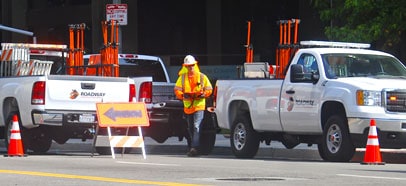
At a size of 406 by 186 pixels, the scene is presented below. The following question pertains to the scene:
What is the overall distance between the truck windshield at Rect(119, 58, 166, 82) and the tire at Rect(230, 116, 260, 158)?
11.5 feet

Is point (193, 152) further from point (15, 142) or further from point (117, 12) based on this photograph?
point (117, 12)

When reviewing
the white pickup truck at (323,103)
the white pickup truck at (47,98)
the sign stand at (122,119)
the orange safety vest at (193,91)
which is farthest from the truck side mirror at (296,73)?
the white pickup truck at (47,98)

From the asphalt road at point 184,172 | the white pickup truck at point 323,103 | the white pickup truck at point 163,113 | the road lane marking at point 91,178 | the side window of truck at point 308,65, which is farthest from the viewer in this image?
the white pickup truck at point 163,113

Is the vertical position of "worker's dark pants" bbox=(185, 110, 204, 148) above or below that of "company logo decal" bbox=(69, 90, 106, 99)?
below

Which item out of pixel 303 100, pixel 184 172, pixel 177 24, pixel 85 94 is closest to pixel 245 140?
pixel 303 100

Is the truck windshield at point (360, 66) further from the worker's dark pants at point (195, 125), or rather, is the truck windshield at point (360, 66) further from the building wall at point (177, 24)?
the building wall at point (177, 24)

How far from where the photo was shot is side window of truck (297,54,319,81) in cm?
1738

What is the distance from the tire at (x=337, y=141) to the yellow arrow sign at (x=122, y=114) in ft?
11.2

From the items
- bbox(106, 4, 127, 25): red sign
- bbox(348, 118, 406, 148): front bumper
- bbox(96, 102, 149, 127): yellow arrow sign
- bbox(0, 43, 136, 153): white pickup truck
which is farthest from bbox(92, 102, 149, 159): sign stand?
bbox(106, 4, 127, 25): red sign

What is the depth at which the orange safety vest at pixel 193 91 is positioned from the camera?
766 inches

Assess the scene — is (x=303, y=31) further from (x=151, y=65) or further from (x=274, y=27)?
(x=151, y=65)

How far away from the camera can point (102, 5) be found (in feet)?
132

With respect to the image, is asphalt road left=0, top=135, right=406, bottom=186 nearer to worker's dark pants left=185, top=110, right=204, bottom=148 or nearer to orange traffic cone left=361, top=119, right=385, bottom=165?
orange traffic cone left=361, top=119, right=385, bottom=165

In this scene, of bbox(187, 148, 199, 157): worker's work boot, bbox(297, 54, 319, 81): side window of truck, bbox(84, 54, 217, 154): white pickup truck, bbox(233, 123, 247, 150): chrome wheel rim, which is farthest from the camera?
bbox(84, 54, 217, 154): white pickup truck
